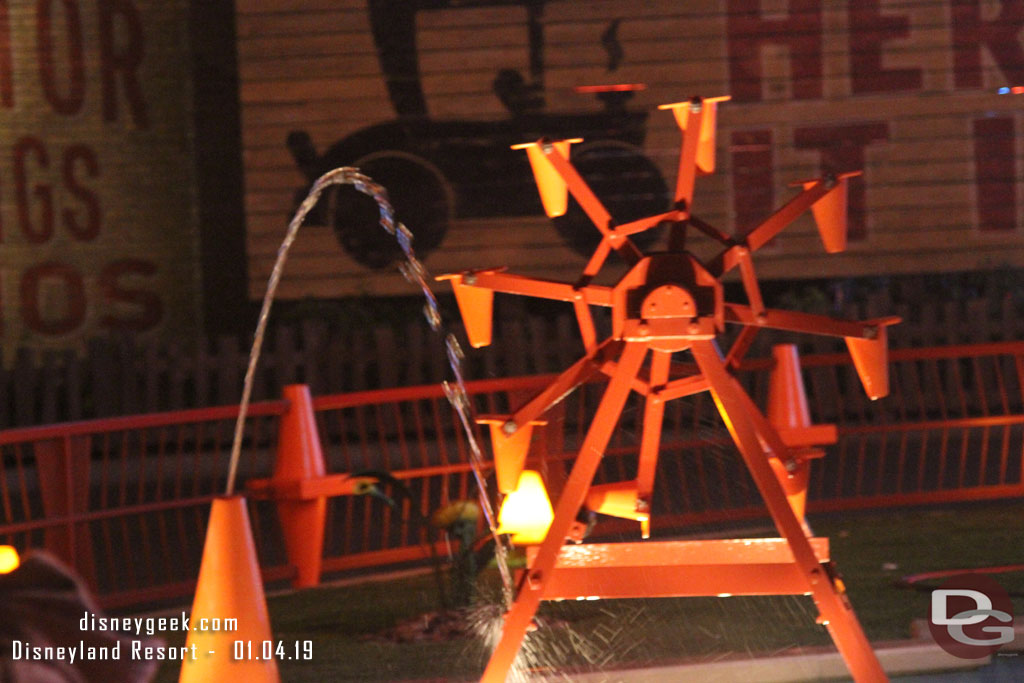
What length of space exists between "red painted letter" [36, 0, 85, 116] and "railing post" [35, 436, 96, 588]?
10.8m

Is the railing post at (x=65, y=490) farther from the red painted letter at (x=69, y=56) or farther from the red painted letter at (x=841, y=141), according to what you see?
the red painted letter at (x=841, y=141)

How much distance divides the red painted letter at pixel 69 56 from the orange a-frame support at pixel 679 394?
13592 mm

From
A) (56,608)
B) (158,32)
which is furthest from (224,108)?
(56,608)

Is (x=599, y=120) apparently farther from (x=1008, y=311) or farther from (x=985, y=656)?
(x=985, y=656)

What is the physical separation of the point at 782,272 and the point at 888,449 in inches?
154

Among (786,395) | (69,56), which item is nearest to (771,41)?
(69,56)

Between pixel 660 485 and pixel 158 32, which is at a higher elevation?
pixel 158 32

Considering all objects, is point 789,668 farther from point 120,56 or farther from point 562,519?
point 120,56

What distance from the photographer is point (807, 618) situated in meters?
6.10

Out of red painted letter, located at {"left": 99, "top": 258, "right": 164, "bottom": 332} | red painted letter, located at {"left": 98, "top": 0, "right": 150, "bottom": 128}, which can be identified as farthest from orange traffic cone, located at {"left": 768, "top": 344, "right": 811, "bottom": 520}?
red painted letter, located at {"left": 98, "top": 0, "right": 150, "bottom": 128}

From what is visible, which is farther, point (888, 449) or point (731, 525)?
point (888, 449)

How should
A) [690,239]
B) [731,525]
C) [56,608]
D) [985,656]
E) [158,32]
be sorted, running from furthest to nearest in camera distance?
1. [158,32]
2. [690,239]
3. [731,525]
4. [985,656]
5. [56,608]

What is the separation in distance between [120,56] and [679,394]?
13.9 metres

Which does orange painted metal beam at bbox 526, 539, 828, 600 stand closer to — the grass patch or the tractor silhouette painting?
the grass patch
